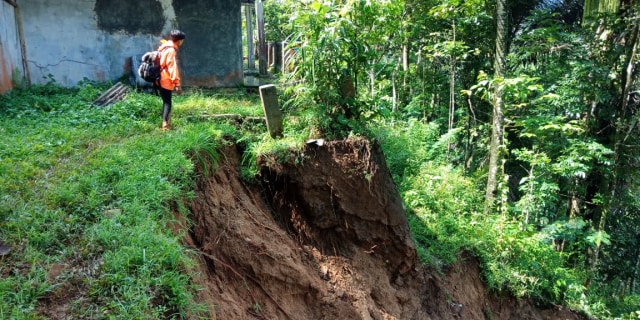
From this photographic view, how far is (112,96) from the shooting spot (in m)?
8.65

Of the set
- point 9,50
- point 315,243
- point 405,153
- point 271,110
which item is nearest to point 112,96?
point 9,50

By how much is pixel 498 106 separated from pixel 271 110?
505cm

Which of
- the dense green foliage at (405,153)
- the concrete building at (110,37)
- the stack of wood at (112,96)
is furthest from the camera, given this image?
the concrete building at (110,37)

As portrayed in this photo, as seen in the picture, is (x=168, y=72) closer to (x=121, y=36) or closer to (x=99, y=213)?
(x=99, y=213)

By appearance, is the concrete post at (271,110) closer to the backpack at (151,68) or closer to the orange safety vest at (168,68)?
the orange safety vest at (168,68)

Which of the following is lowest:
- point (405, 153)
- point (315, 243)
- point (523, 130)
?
point (315, 243)

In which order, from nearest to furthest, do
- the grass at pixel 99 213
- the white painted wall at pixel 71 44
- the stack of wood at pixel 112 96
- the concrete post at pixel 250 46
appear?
1. the grass at pixel 99 213
2. the stack of wood at pixel 112 96
3. the white painted wall at pixel 71 44
4. the concrete post at pixel 250 46

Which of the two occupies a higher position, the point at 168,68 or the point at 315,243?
the point at 168,68

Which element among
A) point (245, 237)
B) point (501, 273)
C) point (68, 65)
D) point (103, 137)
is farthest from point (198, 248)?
point (68, 65)

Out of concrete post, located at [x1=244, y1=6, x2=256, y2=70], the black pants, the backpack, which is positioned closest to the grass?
the black pants

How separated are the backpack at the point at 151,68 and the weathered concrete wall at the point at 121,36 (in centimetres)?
446

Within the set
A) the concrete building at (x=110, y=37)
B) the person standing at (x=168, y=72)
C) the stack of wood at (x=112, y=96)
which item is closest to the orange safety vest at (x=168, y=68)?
the person standing at (x=168, y=72)

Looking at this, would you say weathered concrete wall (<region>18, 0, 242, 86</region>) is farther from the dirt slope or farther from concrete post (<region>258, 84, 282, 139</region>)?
the dirt slope

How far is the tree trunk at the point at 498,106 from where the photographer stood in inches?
330
